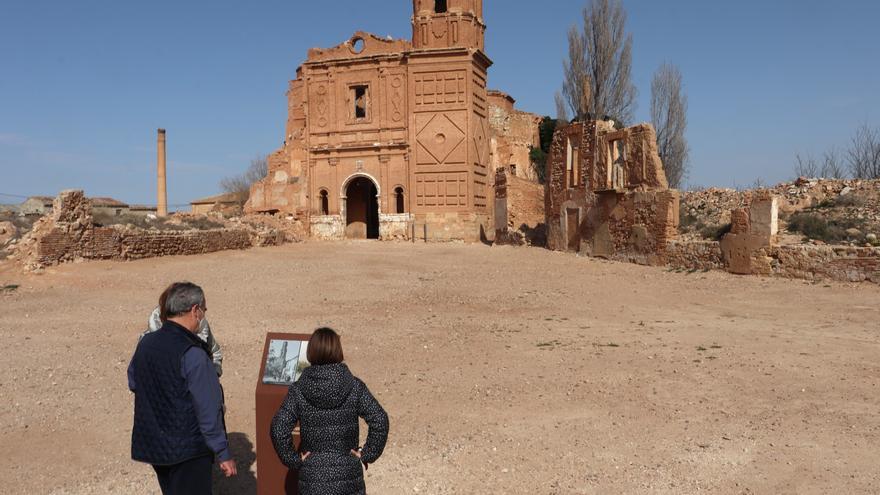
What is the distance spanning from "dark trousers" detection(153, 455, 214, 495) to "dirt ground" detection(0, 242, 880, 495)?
153cm

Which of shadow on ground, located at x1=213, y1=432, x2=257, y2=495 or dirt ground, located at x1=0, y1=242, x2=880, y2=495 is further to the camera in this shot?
dirt ground, located at x1=0, y1=242, x2=880, y2=495

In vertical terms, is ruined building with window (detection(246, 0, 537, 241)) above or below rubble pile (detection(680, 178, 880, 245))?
above

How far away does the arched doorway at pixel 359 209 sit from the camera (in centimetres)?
3152

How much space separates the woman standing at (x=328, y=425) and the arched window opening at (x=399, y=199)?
2626 cm

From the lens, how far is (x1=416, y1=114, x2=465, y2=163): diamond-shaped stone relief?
1122 inches

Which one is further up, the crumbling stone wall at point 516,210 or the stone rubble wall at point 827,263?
the crumbling stone wall at point 516,210

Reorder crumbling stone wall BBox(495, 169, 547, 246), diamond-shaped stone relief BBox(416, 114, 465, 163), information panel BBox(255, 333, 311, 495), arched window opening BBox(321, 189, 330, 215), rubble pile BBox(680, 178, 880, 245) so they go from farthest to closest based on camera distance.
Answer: arched window opening BBox(321, 189, 330, 215), diamond-shaped stone relief BBox(416, 114, 465, 163), crumbling stone wall BBox(495, 169, 547, 246), rubble pile BBox(680, 178, 880, 245), information panel BBox(255, 333, 311, 495)

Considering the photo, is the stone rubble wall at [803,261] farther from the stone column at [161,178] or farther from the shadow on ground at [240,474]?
the stone column at [161,178]

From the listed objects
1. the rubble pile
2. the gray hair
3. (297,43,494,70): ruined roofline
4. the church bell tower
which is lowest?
the gray hair

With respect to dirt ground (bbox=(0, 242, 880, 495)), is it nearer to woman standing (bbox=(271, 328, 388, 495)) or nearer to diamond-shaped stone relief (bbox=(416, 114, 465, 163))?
woman standing (bbox=(271, 328, 388, 495))

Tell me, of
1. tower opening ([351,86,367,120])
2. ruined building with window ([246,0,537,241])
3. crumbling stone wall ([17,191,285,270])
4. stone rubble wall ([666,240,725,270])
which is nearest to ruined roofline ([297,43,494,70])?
ruined building with window ([246,0,537,241])

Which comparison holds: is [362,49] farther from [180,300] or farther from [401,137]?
[180,300]

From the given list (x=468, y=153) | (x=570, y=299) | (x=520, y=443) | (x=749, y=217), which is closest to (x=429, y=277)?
(x=570, y=299)

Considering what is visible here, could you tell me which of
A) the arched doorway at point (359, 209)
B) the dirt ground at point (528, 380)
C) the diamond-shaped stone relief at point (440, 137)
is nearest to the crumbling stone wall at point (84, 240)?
the dirt ground at point (528, 380)
